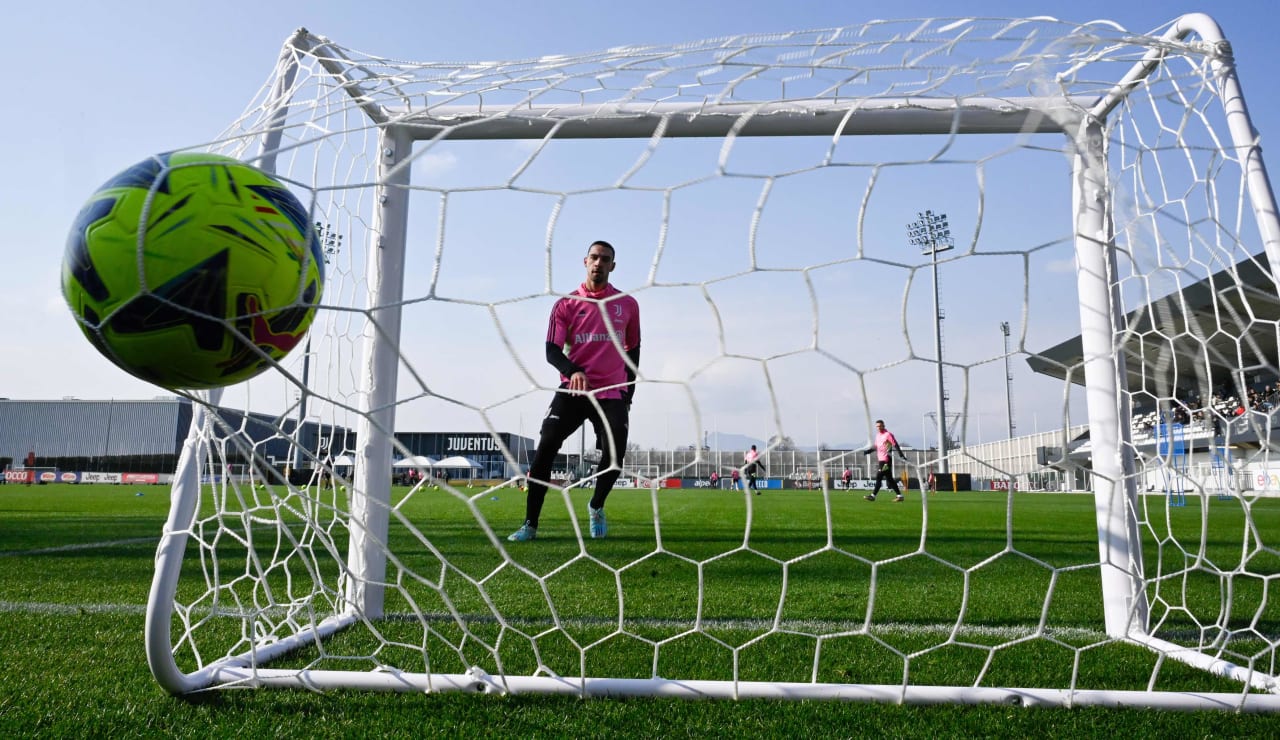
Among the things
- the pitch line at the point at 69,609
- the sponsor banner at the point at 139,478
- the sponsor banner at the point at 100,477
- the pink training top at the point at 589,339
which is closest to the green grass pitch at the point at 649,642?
the pitch line at the point at 69,609

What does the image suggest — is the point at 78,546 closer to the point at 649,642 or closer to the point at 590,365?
the point at 590,365

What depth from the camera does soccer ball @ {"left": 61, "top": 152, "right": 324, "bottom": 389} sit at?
58.8 inches

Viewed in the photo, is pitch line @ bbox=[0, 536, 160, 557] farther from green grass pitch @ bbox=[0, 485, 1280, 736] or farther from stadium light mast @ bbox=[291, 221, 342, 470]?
stadium light mast @ bbox=[291, 221, 342, 470]

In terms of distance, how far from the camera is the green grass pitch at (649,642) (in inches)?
63.3

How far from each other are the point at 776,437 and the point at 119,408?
51816mm

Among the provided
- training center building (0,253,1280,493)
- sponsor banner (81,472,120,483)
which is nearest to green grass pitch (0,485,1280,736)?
training center building (0,253,1280,493)

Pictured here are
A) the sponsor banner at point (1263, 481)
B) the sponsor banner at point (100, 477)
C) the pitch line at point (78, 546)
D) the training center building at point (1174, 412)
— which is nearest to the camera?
the training center building at point (1174, 412)

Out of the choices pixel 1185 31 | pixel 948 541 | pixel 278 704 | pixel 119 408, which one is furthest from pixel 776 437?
pixel 119 408

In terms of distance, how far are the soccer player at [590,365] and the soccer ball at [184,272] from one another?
2.03m

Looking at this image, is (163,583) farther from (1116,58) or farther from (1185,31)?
(1185,31)

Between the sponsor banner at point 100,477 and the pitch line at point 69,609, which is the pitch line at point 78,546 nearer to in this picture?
the pitch line at point 69,609

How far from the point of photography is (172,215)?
152 centimetres

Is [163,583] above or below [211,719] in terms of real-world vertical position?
above

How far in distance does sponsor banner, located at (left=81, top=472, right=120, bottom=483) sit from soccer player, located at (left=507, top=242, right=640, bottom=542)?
3710cm
